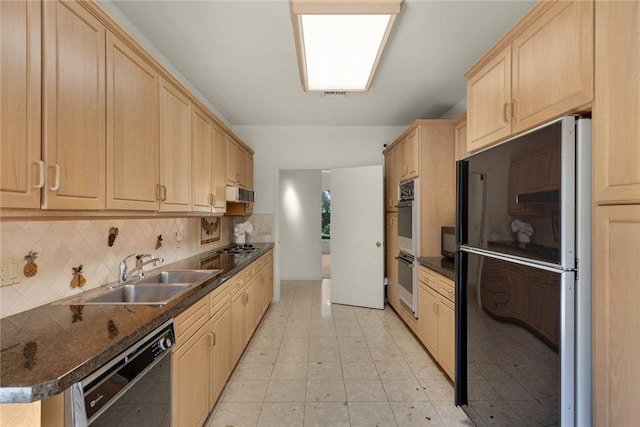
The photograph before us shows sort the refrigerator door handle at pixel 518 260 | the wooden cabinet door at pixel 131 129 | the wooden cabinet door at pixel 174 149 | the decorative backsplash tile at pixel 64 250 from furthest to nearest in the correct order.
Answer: the wooden cabinet door at pixel 174 149 < the wooden cabinet door at pixel 131 129 < the decorative backsplash tile at pixel 64 250 < the refrigerator door handle at pixel 518 260

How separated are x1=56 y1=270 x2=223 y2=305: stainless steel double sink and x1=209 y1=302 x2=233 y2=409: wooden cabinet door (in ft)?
1.03

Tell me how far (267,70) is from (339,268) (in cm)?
285

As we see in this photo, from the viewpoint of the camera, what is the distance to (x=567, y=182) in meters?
1.07

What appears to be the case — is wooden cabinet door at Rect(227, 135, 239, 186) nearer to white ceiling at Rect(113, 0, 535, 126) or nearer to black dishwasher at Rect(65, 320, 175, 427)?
white ceiling at Rect(113, 0, 535, 126)

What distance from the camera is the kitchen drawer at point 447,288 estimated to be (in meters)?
2.15

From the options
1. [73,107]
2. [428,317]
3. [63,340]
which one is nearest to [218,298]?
[63,340]

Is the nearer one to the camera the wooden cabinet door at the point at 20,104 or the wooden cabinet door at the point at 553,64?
the wooden cabinet door at the point at 20,104

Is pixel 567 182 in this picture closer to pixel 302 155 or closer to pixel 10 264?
pixel 10 264

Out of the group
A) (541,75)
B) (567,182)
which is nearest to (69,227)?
(567,182)

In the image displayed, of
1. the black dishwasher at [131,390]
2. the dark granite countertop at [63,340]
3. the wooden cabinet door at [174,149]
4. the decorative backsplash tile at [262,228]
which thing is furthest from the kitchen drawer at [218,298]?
the decorative backsplash tile at [262,228]

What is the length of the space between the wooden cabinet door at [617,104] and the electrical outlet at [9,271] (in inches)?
92.8

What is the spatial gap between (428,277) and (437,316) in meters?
0.36

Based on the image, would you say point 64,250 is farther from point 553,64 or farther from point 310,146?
point 310,146

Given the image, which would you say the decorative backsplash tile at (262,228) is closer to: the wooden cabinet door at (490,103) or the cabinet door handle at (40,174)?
the wooden cabinet door at (490,103)
